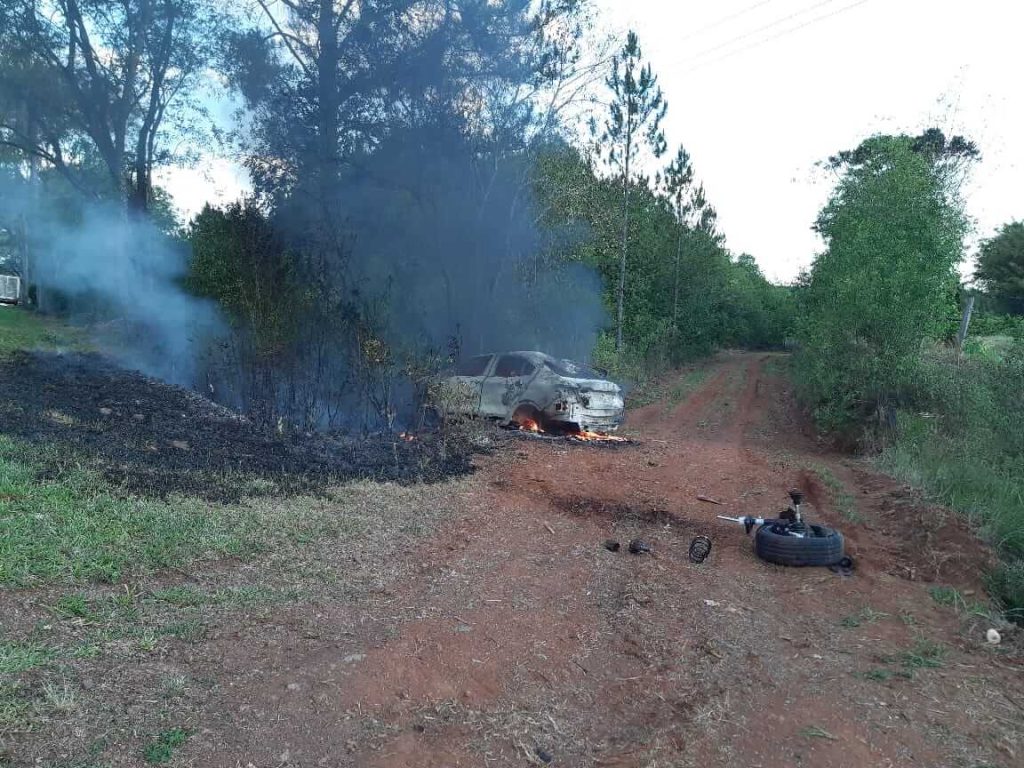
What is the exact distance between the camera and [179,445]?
25.1ft

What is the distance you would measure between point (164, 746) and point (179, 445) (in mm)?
5450

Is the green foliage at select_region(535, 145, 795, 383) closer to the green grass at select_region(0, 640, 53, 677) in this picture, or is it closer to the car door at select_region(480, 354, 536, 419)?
the car door at select_region(480, 354, 536, 419)

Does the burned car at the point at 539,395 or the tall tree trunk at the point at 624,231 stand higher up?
the tall tree trunk at the point at 624,231

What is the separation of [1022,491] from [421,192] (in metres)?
13.1

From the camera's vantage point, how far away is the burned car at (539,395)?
11.0 meters

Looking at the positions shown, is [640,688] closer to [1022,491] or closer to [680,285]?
[1022,491]

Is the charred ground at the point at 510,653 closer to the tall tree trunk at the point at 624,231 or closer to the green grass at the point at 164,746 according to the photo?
the green grass at the point at 164,746

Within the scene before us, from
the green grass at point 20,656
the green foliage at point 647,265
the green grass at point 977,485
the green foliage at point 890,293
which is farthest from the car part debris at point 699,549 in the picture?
the green foliage at point 647,265

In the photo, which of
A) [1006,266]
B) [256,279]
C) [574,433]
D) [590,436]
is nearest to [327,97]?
[256,279]

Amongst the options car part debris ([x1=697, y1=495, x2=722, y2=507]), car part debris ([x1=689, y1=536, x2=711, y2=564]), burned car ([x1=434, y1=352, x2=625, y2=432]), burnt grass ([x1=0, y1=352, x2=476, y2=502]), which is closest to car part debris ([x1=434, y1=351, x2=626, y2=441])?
burned car ([x1=434, y1=352, x2=625, y2=432])

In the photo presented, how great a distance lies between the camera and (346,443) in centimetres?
931

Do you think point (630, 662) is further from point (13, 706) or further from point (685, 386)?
point (685, 386)

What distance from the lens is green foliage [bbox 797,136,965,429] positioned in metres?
11.4

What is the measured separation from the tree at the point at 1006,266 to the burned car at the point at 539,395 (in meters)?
24.8
